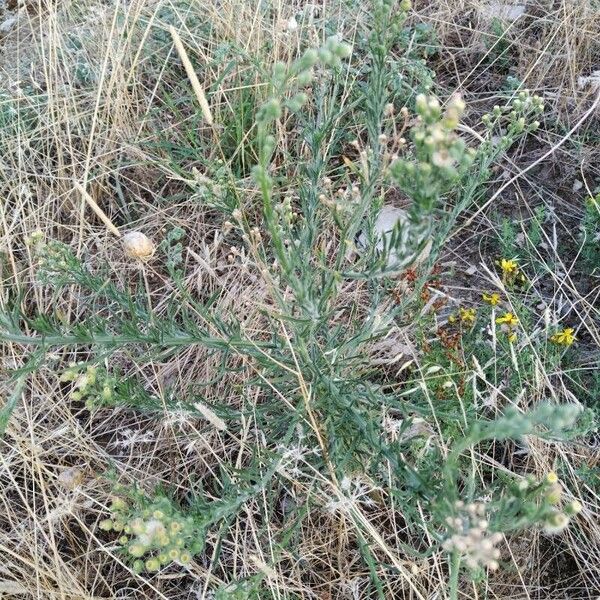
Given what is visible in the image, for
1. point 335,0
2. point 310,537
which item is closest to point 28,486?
point 310,537

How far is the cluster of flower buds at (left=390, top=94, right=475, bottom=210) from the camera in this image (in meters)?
1.24

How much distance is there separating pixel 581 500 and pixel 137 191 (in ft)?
7.30

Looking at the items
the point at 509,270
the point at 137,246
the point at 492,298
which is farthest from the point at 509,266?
the point at 137,246

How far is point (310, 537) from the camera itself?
2.29 metres

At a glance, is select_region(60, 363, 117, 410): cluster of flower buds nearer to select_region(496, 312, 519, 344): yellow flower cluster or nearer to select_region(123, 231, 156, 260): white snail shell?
select_region(123, 231, 156, 260): white snail shell

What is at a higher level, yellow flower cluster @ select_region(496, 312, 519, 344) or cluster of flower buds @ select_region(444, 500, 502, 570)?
cluster of flower buds @ select_region(444, 500, 502, 570)

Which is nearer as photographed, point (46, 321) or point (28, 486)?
point (46, 321)

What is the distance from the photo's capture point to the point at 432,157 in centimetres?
125

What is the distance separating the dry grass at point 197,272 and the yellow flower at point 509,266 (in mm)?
116

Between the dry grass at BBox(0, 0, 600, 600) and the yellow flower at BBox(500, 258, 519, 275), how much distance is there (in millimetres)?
116

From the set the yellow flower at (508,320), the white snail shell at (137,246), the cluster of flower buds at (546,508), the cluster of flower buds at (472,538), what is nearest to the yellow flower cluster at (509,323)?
the yellow flower at (508,320)

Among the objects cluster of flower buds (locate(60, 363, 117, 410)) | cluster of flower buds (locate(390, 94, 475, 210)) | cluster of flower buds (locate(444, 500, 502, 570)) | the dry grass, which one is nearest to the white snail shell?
the dry grass

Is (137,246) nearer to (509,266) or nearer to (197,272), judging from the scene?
(197,272)

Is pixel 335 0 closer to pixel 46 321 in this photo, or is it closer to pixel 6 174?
pixel 6 174
